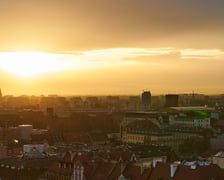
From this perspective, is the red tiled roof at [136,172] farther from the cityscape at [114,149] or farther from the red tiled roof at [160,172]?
the red tiled roof at [160,172]

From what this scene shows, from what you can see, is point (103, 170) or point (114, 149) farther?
point (114, 149)

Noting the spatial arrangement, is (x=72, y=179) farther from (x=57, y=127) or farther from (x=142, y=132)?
(x=57, y=127)

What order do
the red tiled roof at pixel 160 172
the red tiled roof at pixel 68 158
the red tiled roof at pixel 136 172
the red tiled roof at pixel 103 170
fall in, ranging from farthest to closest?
the red tiled roof at pixel 68 158
the red tiled roof at pixel 103 170
the red tiled roof at pixel 136 172
the red tiled roof at pixel 160 172

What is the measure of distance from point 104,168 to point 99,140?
207ft

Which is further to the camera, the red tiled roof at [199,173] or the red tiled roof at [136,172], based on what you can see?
the red tiled roof at [136,172]

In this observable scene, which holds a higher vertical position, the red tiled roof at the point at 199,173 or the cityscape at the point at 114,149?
the red tiled roof at the point at 199,173

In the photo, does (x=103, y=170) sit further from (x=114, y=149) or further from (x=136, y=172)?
(x=114, y=149)

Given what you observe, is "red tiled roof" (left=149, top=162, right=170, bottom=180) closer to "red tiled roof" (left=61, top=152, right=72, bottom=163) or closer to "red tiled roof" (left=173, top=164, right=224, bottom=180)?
"red tiled roof" (left=173, top=164, right=224, bottom=180)

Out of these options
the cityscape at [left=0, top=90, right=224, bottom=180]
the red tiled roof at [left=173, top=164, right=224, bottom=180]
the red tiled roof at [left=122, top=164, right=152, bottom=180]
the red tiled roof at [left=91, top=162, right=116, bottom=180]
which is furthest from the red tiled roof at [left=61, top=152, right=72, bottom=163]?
the red tiled roof at [left=173, top=164, right=224, bottom=180]

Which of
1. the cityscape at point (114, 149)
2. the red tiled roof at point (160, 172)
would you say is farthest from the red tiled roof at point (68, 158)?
the red tiled roof at point (160, 172)

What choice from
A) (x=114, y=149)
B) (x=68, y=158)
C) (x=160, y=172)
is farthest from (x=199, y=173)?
(x=114, y=149)

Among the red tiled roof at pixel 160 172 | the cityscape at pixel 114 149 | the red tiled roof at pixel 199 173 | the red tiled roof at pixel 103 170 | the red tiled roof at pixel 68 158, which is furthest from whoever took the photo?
the red tiled roof at pixel 68 158

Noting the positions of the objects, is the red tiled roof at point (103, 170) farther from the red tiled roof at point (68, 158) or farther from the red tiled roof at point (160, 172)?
the red tiled roof at point (68, 158)

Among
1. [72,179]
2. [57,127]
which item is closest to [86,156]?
[72,179]
